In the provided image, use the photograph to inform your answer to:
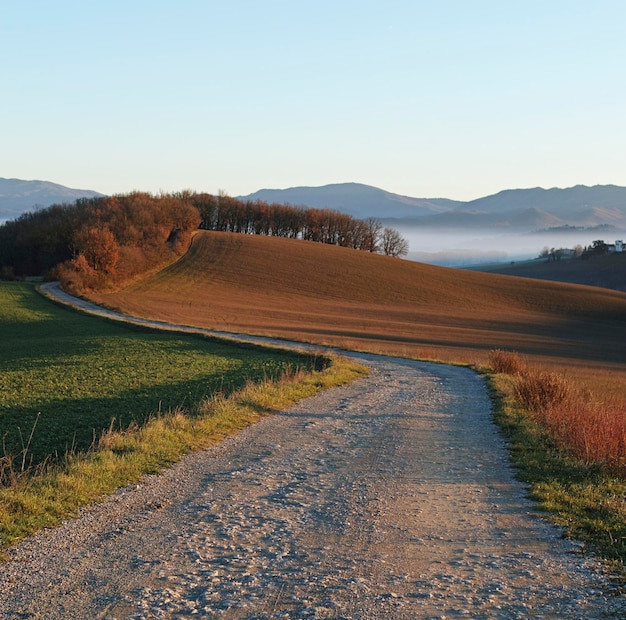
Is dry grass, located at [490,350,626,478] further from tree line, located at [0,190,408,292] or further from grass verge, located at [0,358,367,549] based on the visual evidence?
tree line, located at [0,190,408,292]

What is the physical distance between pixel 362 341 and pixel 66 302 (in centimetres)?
2639

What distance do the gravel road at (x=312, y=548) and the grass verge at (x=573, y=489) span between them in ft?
0.96

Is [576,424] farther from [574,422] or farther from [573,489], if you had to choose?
[573,489]

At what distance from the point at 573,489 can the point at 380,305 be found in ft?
223

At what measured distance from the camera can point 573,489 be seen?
1072 cm

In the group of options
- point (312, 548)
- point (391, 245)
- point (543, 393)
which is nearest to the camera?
point (312, 548)

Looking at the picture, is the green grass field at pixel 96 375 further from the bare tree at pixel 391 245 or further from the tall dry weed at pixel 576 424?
the bare tree at pixel 391 245

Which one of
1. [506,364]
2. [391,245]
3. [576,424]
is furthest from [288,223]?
[576,424]

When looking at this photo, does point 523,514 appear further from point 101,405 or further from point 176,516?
point 101,405

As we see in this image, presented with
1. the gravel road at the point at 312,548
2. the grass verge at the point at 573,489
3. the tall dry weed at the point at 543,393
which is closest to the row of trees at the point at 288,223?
the tall dry weed at the point at 543,393

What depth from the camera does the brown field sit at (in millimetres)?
50531

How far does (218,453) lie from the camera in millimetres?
13180

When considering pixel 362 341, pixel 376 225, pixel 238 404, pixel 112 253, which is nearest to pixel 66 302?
pixel 112 253

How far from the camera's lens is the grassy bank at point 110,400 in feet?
33.0
